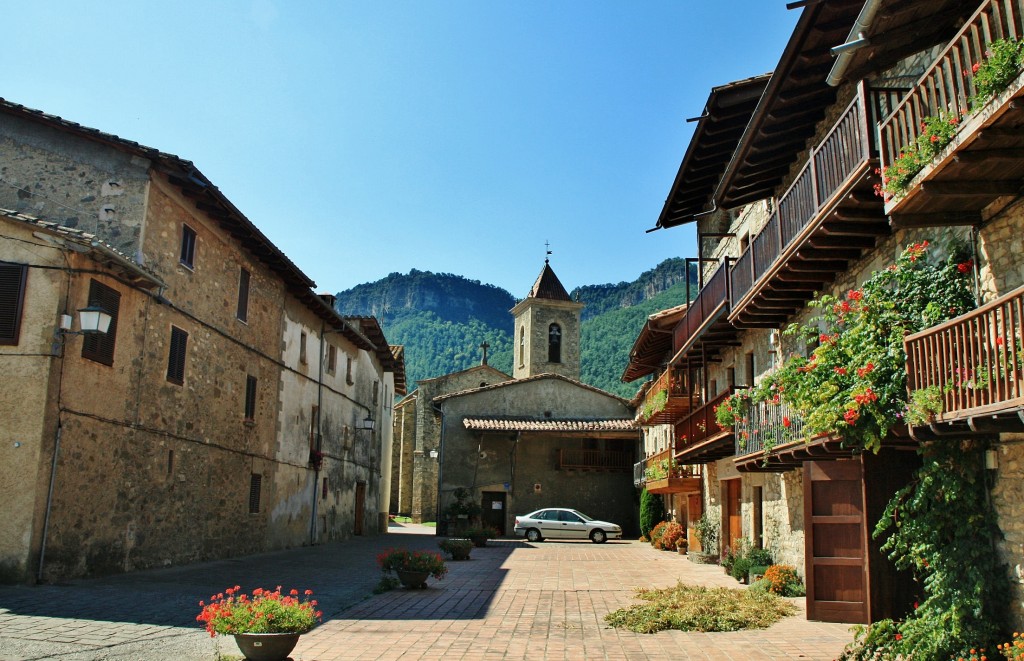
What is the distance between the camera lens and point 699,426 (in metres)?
20.0

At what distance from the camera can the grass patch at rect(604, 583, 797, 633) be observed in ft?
35.7

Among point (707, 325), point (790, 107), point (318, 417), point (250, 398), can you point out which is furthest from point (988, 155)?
point (318, 417)

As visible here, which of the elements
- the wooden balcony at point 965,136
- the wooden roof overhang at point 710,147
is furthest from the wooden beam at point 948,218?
the wooden roof overhang at point 710,147

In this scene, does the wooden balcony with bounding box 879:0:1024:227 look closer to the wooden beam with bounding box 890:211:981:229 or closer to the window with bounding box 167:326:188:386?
the wooden beam with bounding box 890:211:981:229

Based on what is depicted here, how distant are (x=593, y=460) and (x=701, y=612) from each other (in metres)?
25.8

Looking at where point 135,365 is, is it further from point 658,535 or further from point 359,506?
point 658,535

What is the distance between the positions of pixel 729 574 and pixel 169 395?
1236 centimetres

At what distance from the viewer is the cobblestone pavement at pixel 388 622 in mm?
8734

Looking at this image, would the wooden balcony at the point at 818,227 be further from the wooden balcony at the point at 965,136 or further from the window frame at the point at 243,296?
the window frame at the point at 243,296

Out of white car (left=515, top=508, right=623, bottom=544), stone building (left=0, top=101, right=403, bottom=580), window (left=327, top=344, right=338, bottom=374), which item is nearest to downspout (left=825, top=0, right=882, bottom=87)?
stone building (left=0, top=101, right=403, bottom=580)

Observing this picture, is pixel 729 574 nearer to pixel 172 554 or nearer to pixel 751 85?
pixel 751 85

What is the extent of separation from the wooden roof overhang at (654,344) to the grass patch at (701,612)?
35.8 feet

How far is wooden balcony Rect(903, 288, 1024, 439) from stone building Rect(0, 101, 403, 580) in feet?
38.0

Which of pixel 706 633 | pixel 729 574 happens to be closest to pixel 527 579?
pixel 729 574
